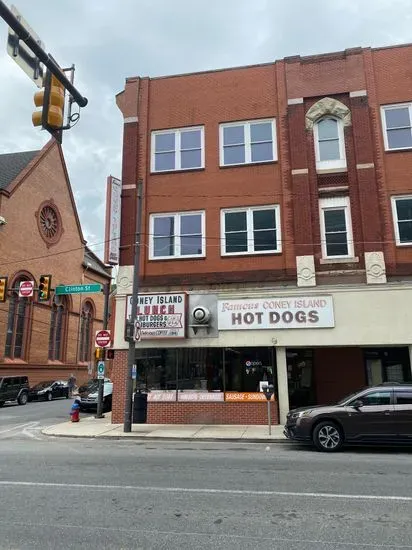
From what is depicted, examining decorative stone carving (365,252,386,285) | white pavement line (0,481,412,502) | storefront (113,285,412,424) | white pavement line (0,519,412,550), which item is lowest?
white pavement line (0,519,412,550)

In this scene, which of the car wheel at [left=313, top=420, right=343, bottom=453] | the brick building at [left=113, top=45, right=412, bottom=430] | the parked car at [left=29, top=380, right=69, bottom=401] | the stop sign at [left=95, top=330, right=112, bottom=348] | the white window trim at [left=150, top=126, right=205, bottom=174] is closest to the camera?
the car wheel at [left=313, top=420, right=343, bottom=453]

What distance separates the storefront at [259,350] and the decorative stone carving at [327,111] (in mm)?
6428

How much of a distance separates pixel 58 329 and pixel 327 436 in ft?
124

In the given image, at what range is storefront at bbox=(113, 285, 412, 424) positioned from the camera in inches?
640

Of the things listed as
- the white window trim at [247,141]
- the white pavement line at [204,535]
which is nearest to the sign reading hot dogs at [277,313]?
the white window trim at [247,141]

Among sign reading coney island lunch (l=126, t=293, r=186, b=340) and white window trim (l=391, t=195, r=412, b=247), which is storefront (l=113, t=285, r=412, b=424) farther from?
white window trim (l=391, t=195, r=412, b=247)

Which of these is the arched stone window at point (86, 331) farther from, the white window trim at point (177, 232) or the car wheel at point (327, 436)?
the car wheel at point (327, 436)

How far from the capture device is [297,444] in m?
12.6

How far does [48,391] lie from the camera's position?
34781 millimetres

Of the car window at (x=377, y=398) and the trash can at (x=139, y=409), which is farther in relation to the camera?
the trash can at (x=139, y=409)

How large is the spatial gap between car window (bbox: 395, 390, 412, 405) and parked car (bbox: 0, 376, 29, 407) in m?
23.8

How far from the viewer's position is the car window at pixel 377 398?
37.3 feet

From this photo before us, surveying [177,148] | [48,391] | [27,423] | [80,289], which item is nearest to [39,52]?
[177,148]

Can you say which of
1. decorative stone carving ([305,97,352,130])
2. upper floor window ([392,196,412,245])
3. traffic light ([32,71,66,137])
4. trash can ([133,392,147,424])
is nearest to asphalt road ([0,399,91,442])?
trash can ([133,392,147,424])
